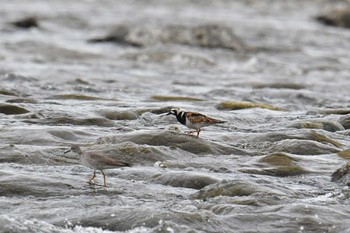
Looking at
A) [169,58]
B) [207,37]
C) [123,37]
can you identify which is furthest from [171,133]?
[123,37]

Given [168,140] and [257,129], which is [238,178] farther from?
[257,129]

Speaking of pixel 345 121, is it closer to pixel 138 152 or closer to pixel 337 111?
pixel 337 111

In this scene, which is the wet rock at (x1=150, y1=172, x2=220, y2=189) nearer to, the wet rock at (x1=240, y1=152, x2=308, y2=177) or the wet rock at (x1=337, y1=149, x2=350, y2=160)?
the wet rock at (x1=240, y1=152, x2=308, y2=177)


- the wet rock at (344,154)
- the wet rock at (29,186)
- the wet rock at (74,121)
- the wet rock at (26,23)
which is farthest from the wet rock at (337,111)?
the wet rock at (26,23)

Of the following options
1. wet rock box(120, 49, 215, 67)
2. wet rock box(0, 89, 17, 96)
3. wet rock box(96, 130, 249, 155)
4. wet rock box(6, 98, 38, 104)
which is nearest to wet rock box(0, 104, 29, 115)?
wet rock box(6, 98, 38, 104)

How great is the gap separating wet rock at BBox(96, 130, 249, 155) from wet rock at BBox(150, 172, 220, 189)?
4.65 feet

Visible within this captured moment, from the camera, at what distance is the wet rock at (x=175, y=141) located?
11328 mm

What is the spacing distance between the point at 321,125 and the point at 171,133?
2.52 metres

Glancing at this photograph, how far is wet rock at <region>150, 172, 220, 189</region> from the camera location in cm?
959

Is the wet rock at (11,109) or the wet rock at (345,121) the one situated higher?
the wet rock at (11,109)

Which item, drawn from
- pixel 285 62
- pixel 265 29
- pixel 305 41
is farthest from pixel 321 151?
pixel 265 29

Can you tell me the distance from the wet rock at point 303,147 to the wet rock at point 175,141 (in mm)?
538

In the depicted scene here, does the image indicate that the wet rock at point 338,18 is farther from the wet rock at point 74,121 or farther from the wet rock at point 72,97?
the wet rock at point 74,121

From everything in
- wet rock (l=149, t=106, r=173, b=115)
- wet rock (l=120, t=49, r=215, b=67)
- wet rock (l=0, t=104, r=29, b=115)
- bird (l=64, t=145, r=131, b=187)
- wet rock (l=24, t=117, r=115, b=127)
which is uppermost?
bird (l=64, t=145, r=131, b=187)
